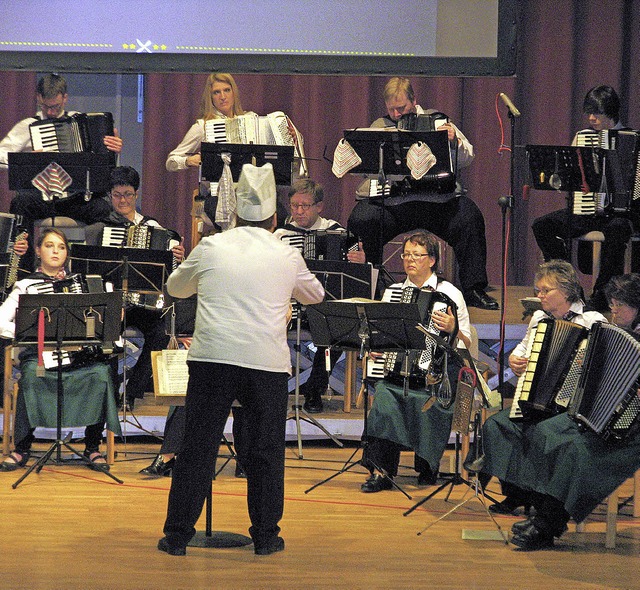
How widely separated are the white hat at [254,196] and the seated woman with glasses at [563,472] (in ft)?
5.25

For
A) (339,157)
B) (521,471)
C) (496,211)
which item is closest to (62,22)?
(339,157)

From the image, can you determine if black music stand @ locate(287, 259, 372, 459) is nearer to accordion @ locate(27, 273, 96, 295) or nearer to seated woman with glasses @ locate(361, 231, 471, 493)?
seated woman with glasses @ locate(361, 231, 471, 493)

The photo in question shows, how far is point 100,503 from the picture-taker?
552cm

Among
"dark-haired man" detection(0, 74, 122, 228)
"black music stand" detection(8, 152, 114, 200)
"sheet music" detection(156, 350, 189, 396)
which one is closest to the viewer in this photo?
"sheet music" detection(156, 350, 189, 396)

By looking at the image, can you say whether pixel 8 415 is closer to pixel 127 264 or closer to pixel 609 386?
pixel 127 264

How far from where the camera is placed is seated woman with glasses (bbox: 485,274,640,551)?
4.72m

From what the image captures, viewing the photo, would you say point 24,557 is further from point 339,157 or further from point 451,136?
point 451,136

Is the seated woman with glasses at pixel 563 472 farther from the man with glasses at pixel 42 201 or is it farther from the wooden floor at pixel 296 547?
the man with glasses at pixel 42 201

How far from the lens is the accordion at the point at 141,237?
757 centimetres

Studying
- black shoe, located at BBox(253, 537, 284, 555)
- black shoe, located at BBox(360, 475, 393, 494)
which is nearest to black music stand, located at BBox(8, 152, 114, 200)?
black shoe, located at BBox(360, 475, 393, 494)

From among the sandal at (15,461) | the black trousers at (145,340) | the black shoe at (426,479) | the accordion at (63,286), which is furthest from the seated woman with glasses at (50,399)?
the black shoe at (426,479)

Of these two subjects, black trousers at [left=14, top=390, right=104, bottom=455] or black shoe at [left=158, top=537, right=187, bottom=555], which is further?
black trousers at [left=14, top=390, right=104, bottom=455]

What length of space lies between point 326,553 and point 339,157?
9.98ft

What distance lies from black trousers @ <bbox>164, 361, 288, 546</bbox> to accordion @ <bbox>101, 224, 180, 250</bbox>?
3196 millimetres
